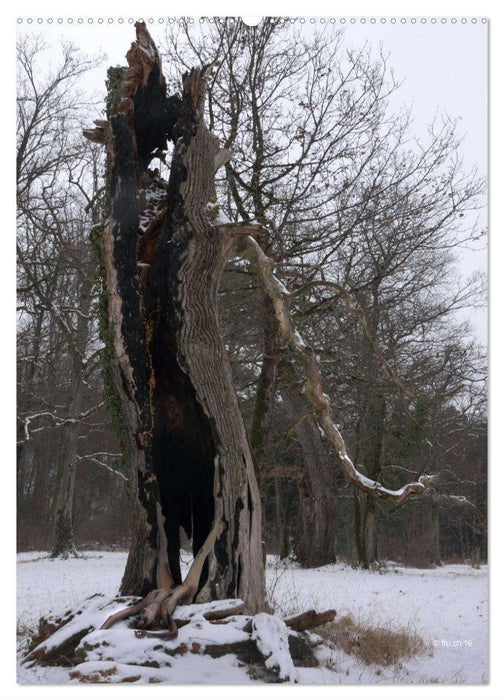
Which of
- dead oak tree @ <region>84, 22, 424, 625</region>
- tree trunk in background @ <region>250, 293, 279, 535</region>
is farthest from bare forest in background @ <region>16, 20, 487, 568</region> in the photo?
dead oak tree @ <region>84, 22, 424, 625</region>

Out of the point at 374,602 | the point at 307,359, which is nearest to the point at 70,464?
the point at 374,602

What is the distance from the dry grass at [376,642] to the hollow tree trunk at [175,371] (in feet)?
2.75

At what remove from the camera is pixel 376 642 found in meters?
5.12

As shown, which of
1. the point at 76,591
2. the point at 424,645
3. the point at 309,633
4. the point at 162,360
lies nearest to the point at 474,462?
the point at 424,645

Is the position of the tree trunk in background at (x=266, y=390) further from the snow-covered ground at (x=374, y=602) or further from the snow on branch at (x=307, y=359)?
the snow on branch at (x=307, y=359)

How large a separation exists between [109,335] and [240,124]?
4436mm

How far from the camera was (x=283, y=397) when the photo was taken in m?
11.0

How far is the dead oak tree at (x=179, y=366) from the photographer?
15.7 feet

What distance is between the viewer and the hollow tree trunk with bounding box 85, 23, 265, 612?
4.78m

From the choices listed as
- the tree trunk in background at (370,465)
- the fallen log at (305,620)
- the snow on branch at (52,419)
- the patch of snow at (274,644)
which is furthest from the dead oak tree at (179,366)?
the tree trunk in background at (370,465)

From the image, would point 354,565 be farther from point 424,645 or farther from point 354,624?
point 424,645

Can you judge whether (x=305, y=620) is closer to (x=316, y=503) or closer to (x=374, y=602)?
(x=374, y=602)

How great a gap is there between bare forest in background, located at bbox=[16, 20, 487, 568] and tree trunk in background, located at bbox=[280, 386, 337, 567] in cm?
170

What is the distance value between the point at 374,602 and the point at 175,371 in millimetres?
4248
